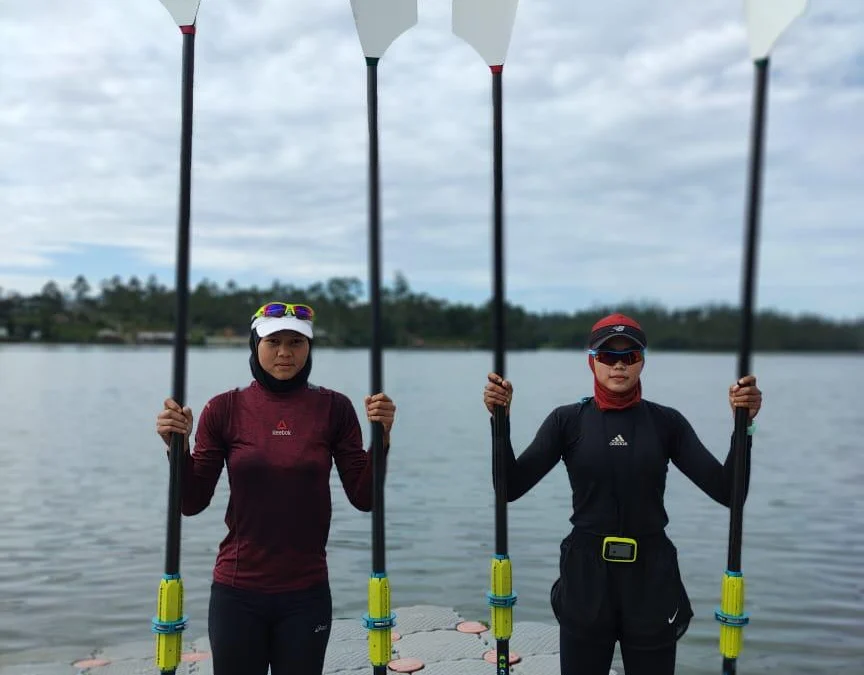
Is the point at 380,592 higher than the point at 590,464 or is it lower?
lower

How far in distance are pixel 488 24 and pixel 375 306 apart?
1626mm

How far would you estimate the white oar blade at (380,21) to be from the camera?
4.16 metres

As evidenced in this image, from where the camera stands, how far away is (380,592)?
3.88m

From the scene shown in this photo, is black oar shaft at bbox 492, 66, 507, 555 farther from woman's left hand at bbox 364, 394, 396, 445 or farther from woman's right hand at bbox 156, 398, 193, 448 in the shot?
woman's right hand at bbox 156, 398, 193, 448

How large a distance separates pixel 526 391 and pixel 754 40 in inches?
1786

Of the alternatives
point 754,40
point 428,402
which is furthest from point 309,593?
point 428,402

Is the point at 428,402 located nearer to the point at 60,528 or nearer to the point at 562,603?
the point at 60,528

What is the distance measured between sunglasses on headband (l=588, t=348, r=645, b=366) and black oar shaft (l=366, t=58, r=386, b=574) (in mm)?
1020

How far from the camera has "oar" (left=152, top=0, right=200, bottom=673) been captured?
11.9 ft

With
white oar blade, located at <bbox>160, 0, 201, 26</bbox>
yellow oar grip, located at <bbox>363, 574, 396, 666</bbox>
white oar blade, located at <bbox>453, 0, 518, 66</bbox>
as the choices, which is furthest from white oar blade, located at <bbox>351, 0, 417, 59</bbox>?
yellow oar grip, located at <bbox>363, 574, 396, 666</bbox>

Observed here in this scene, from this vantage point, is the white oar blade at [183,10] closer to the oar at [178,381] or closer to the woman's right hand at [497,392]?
the oar at [178,381]

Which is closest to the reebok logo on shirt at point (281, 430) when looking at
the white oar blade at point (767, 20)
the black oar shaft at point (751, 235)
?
the black oar shaft at point (751, 235)

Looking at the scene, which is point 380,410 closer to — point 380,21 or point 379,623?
point 379,623

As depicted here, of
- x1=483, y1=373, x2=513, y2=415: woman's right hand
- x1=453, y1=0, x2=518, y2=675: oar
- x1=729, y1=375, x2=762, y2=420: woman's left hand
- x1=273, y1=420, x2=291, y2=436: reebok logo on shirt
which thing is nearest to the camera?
x1=273, y1=420, x2=291, y2=436: reebok logo on shirt
